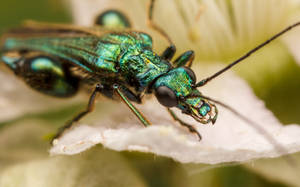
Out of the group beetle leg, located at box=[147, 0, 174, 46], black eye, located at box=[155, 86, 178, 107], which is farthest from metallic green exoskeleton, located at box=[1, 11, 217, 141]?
beetle leg, located at box=[147, 0, 174, 46]

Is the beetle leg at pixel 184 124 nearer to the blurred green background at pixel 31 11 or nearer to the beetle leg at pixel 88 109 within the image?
the beetle leg at pixel 88 109

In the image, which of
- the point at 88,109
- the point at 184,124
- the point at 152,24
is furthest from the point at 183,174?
the point at 152,24

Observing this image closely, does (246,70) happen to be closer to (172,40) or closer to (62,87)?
(172,40)

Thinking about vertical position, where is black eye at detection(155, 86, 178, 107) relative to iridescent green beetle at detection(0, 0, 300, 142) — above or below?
below

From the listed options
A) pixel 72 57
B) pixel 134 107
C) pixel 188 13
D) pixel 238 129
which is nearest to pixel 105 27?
pixel 72 57

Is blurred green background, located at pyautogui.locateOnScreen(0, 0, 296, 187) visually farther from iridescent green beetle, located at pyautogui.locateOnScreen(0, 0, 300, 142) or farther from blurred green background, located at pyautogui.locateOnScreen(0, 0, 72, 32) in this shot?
blurred green background, located at pyautogui.locateOnScreen(0, 0, 72, 32)

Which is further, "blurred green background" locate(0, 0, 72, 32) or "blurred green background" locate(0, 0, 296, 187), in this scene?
"blurred green background" locate(0, 0, 72, 32)

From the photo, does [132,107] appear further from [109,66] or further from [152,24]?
[152,24]
